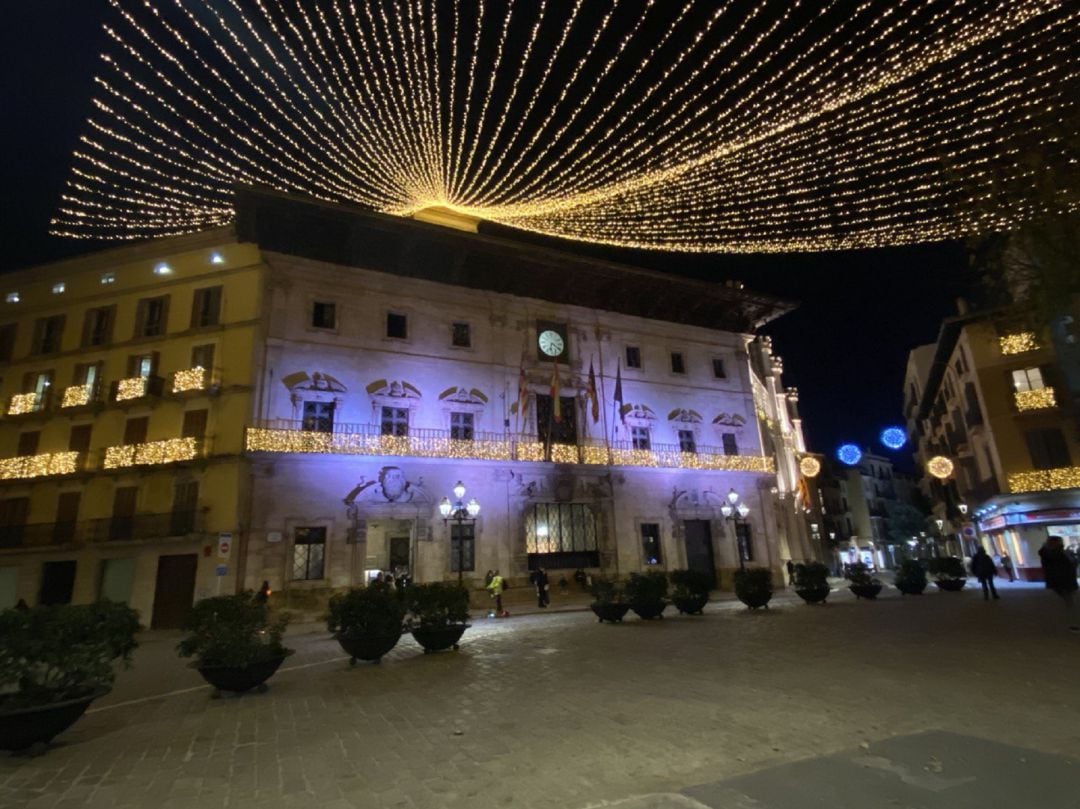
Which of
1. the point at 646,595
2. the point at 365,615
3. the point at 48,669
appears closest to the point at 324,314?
the point at 365,615

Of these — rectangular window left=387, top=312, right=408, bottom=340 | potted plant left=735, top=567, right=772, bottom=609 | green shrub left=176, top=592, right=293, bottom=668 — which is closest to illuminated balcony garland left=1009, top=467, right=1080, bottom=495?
potted plant left=735, top=567, right=772, bottom=609

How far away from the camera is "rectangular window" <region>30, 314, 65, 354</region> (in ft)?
85.3

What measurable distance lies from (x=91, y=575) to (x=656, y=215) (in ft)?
78.0

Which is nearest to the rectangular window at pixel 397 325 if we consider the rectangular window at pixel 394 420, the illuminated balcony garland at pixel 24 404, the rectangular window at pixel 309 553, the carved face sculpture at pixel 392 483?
the rectangular window at pixel 394 420

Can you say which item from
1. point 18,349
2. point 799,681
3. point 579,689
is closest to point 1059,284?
point 799,681

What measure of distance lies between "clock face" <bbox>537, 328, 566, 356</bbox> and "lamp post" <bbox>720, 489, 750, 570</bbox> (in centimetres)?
1032

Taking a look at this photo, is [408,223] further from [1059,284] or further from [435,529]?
[1059,284]

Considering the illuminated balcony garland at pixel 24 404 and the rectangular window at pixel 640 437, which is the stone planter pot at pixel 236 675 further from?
the illuminated balcony garland at pixel 24 404

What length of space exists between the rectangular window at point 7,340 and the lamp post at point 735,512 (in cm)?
3195

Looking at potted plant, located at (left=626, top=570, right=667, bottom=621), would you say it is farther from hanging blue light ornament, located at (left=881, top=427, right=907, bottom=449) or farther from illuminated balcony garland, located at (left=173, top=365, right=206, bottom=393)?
hanging blue light ornament, located at (left=881, top=427, right=907, bottom=449)

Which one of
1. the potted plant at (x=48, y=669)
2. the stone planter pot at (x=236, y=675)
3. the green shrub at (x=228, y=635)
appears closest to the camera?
the potted plant at (x=48, y=669)

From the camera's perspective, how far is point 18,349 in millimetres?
26359

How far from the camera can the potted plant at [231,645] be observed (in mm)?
8570

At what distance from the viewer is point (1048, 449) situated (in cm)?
2836
